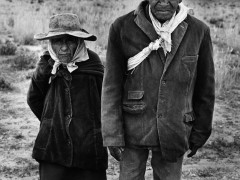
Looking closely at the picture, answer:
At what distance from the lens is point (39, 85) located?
3.60 m

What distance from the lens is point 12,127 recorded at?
6.80 m

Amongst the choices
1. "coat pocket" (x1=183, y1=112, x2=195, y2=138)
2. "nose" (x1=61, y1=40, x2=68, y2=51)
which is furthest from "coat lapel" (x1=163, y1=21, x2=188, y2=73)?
"nose" (x1=61, y1=40, x2=68, y2=51)

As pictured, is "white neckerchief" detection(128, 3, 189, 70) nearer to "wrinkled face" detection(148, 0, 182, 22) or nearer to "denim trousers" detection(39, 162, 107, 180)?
"wrinkled face" detection(148, 0, 182, 22)

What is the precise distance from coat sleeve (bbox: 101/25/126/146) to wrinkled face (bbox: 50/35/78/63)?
2.12 ft

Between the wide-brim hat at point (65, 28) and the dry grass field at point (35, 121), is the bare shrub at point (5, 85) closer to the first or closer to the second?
the dry grass field at point (35, 121)

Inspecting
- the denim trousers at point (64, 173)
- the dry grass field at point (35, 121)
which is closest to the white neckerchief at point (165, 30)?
the denim trousers at point (64, 173)

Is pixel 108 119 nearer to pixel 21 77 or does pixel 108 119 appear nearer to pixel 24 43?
pixel 21 77

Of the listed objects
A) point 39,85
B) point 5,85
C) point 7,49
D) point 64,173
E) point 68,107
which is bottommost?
point 5,85

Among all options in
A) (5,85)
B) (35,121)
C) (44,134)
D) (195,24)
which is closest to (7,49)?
(5,85)

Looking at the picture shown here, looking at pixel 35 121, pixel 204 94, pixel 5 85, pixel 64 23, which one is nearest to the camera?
pixel 204 94

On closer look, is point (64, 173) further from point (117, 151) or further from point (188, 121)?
point (188, 121)

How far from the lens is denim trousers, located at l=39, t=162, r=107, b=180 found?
3.57 meters

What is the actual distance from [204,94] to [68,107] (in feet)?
3.64

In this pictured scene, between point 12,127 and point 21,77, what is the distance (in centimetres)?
300
